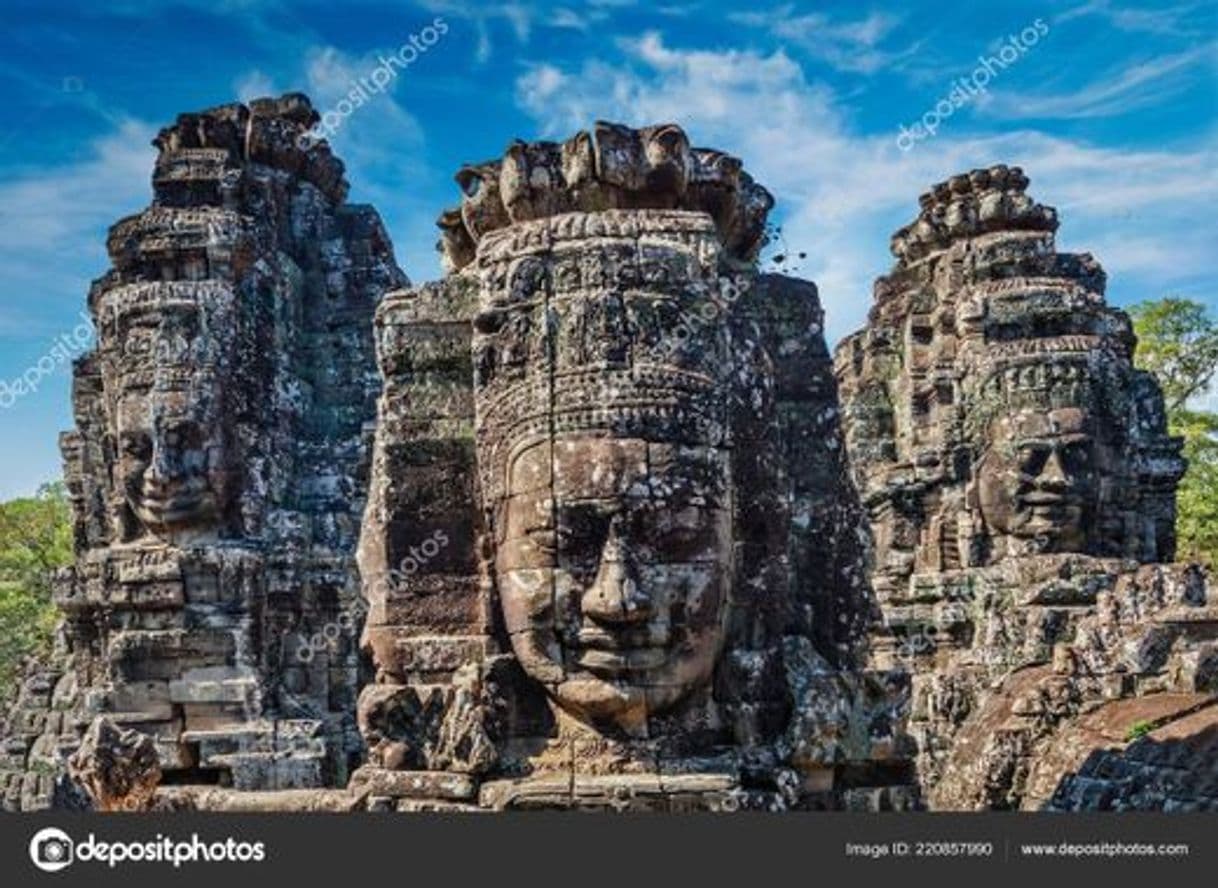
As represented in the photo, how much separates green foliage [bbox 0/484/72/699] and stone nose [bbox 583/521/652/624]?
17.1 m

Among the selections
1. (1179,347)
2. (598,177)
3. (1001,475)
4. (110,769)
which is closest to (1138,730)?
(1001,475)

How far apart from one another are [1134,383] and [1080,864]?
994 centimetres

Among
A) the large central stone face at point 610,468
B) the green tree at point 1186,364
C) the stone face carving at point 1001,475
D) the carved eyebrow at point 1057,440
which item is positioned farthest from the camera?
the green tree at point 1186,364

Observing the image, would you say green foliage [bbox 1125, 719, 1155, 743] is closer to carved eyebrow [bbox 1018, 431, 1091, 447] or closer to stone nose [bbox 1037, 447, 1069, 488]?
stone nose [bbox 1037, 447, 1069, 488]

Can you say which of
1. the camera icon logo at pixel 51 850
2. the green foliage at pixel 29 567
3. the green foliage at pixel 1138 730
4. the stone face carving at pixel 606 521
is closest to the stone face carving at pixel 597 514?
the stone face carving at pixel 606 521

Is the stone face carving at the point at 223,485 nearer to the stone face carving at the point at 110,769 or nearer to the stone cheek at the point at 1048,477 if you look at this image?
the stone face carving at the point at 110,769

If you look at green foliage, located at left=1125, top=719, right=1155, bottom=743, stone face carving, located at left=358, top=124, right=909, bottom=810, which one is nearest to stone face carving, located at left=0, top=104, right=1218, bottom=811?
stone face carving, located at left=358, top=124, right=909, bottom=810

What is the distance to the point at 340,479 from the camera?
12.5m

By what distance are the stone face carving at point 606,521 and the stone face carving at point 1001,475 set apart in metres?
5.22

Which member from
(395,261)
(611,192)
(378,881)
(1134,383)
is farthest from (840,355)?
(378,881)

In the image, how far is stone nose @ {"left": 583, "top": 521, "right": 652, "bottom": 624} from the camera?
5863 mm

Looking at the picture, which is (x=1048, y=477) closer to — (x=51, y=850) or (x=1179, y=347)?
(x=51, y=850)

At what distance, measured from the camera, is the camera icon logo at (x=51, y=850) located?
581 centimetres

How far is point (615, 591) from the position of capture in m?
5.88
